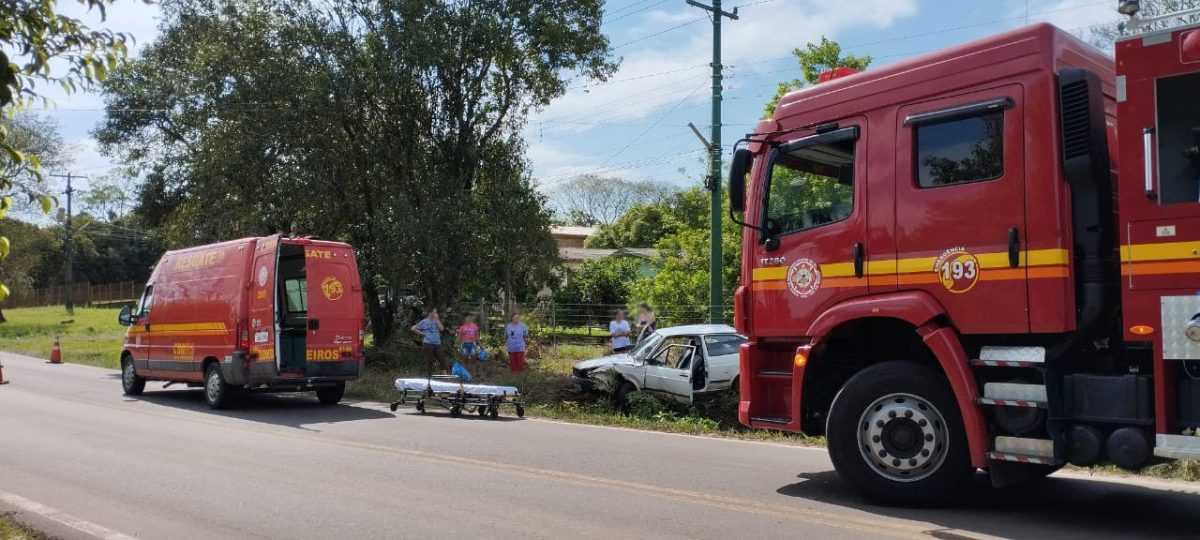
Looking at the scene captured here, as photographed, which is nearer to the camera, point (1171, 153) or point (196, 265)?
point (1171, 153)

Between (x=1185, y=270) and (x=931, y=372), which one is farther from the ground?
(x=1185, y=270)

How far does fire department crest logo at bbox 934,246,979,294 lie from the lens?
6.29 metres

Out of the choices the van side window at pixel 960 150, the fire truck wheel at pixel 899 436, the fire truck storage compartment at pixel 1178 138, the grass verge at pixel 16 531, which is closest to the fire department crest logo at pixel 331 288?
the grass verge at pixel 16 531

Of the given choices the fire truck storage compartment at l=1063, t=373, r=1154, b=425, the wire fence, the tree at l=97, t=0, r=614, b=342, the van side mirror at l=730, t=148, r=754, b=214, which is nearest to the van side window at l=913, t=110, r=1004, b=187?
the van side mirror at l=730, t=148, r=754, b=214

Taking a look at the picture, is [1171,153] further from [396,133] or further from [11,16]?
[396,133]

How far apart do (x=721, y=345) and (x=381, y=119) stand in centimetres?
1190

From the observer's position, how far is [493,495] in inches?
287

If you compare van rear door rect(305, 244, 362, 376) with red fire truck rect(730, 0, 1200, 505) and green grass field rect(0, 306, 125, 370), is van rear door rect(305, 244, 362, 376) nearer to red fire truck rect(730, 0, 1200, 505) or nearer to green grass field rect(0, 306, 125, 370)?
red fire truck rect(730, 0, 1200, 505)

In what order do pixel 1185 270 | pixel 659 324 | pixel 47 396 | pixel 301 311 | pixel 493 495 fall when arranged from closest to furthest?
pixel 1185 270 → pixel 493 495 → pixel 301 311 → pixel 47 396 → pixel 659 324

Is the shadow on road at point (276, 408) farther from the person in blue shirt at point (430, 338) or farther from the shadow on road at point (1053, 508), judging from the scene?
the shadow on road at point (1053, 508)

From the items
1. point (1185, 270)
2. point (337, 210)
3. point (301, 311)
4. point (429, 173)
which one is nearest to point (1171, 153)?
point (1185, 270)

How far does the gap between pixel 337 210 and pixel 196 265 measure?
6.48 metres

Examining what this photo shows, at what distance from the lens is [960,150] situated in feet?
21.2

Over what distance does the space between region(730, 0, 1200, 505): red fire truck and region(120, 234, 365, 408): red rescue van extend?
876cm
